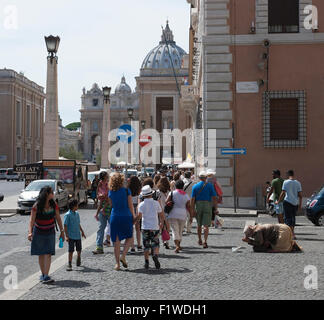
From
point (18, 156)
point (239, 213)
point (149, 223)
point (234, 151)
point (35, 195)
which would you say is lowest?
point (239, 213)

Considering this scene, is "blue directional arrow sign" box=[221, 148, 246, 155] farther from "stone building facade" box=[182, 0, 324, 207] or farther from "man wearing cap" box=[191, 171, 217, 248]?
"man wearing cap" box=[191, 171, 217, 248]

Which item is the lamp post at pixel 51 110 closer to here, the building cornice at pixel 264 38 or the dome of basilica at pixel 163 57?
the building cornice at pixel 264 38

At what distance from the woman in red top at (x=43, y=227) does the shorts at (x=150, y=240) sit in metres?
1.94

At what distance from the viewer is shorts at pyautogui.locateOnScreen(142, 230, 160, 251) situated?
12031 millimetres

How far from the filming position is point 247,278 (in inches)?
413

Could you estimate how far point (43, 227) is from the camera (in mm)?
10680

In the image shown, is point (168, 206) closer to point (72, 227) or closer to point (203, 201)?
point (203, 201)

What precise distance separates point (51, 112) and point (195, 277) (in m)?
24.3


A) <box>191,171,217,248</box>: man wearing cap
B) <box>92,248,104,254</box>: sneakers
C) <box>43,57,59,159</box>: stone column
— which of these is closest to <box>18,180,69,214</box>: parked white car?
<box>43,57,59,159</box>: stone column

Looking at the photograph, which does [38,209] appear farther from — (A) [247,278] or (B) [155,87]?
(B) [155,87]

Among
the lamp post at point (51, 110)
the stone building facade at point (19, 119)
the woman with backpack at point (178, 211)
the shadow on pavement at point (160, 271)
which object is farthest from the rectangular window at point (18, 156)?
the shadow on pavement at point (160, 271)

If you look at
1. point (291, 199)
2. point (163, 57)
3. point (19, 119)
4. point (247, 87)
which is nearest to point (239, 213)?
point (247, 87)

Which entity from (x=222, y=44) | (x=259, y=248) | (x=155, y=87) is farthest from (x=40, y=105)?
(x=259, y=248)
